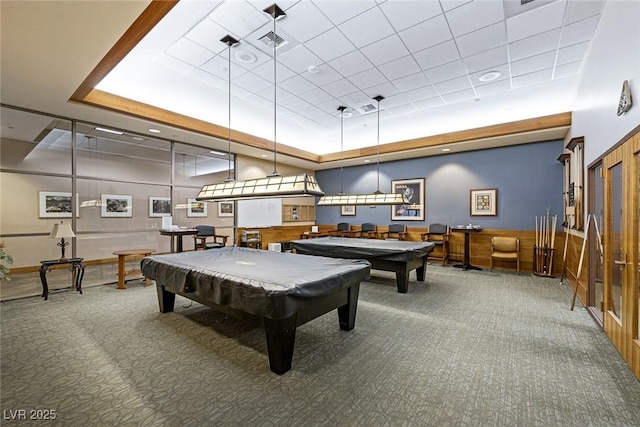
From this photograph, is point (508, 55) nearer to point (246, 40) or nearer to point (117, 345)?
point (246, 40)

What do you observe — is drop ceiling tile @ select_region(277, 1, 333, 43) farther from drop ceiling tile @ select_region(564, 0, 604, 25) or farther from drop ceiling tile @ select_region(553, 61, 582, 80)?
drop ceiling tile @ select_region(553, 61, 582, 80)

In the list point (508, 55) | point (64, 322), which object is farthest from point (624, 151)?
point (64, 322)

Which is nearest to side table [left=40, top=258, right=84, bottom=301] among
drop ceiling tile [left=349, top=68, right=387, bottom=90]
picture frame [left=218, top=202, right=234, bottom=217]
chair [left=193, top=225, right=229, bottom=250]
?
chair [left=193, top=225, right=229, bottom=250]

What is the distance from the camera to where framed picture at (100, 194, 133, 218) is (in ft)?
18.3

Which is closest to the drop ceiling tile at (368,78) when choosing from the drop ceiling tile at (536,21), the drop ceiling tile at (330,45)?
the drop ceiling tile at (330,45)

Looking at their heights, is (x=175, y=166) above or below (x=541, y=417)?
above

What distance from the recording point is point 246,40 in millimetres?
3818

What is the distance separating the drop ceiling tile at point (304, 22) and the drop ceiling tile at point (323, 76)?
0.82m

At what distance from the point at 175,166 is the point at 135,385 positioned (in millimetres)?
5300

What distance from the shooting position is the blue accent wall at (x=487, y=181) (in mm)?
6559

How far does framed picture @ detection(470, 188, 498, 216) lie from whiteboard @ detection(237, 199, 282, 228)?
5.57m

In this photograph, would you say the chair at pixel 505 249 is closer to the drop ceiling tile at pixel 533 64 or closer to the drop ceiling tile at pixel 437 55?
the drop ceiling tile at pixel 533 64

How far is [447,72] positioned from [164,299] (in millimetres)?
5525

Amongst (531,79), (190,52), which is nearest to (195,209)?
(190,52)
